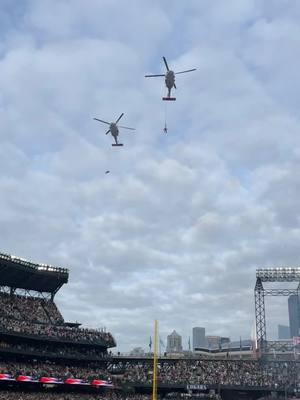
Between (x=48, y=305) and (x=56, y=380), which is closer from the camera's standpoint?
(x=56, y=380)

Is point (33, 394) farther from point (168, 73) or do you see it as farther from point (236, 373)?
point (168, 73)

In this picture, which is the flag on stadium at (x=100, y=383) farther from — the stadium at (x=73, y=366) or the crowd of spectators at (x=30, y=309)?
the crowd of spectators at (x=30, y=309)

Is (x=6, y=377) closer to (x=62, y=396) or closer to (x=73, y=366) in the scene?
(x=62, y=396)

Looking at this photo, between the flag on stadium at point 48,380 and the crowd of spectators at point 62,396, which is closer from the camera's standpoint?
the crowd of spectators at point 62,396

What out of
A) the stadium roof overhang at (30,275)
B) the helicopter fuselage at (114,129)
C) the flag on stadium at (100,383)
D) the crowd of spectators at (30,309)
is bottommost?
the flag on stadium at (100,383)

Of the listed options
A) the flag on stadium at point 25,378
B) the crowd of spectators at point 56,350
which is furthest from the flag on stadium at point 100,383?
the flag on stadium at point 25,378

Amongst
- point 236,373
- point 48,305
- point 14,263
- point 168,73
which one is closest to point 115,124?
point 168,73

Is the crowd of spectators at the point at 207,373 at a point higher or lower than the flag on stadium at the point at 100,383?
higher

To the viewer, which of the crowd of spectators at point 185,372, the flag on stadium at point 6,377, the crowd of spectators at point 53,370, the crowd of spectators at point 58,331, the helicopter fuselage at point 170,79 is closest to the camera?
the helicopter fuselage at point 170,79

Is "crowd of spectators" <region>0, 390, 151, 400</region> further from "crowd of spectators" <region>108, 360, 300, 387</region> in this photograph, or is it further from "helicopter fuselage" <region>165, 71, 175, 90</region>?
"helicopter fuselage" <region>165, 71, 175, 90</region>
